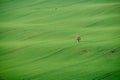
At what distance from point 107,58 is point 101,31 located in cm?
732

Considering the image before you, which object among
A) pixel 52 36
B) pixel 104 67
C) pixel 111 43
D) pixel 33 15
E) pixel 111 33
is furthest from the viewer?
pixel 33 15

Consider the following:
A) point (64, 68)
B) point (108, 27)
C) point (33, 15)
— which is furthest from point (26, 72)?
point (33, 15)

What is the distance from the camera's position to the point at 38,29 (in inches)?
1596

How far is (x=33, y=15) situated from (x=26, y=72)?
1952 centimetres

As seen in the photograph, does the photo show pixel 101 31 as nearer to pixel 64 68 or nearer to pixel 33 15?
pixel 64 68

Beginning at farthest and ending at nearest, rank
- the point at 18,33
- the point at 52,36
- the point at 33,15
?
the point at 33,15 → the point at 18,33 → the point at 52,36

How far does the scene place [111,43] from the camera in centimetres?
3206

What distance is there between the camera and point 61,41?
3531cm

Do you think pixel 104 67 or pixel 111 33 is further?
pixel 111 33

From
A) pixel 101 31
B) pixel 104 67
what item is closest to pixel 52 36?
pixel 101 31

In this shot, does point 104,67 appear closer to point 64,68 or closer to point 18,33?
point 64,68

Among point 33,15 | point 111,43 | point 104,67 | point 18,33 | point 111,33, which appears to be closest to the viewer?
point 104,67

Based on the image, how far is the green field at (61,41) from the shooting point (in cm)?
2861

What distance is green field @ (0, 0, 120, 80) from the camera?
28.6 meters
